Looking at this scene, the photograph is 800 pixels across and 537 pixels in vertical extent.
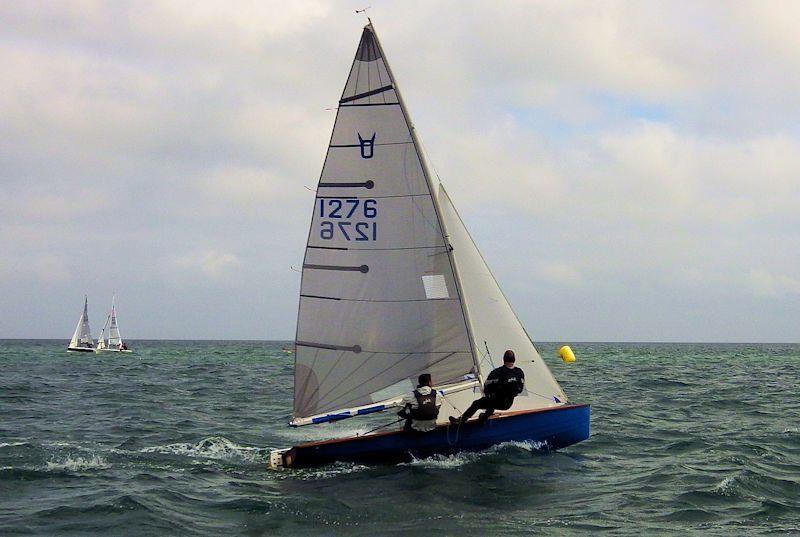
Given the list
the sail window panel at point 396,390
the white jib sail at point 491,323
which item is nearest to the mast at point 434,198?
the white jib sail at point 491,323

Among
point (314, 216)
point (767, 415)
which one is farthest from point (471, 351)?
point (767, 415)

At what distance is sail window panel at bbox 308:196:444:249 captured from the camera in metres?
15.0

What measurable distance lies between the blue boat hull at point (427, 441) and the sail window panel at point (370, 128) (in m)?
5.13

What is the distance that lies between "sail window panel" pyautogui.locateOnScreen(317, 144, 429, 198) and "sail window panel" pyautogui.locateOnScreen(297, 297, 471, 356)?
205 cm

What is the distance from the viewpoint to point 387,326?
15180 mm

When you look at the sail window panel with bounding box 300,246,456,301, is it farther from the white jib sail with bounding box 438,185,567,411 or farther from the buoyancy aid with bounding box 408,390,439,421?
the buoyancy aid with bounding box 408,390,439,421

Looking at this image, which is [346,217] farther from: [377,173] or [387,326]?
[387,326]

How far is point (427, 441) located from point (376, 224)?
13.2 feet

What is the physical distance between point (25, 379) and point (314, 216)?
29682 mm

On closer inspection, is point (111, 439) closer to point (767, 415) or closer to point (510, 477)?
point (510, 477)

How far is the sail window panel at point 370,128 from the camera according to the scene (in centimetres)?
1480

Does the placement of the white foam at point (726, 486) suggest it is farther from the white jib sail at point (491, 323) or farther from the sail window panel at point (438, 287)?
the sail window panel at point (438, 287)

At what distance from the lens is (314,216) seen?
587 inches

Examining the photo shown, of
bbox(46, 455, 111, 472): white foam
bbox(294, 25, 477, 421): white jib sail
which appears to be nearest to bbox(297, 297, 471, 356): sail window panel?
bbox(294, 25, 477, 421): white jib sail
